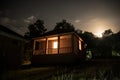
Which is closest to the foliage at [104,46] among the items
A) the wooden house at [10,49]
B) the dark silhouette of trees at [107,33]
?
the dark silhouette of trees at [107,33]

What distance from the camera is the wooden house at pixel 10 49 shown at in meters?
12.2

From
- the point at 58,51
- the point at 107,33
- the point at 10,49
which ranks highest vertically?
the point at 107,33

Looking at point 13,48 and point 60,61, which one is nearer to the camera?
point 13,48

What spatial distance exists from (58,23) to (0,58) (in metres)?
28.8

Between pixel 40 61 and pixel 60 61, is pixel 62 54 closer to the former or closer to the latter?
pixel 60 61

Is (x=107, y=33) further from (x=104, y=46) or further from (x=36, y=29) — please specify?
(x=36, y=29)

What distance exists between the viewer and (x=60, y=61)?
1567 centimetres

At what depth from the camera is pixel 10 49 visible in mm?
13125

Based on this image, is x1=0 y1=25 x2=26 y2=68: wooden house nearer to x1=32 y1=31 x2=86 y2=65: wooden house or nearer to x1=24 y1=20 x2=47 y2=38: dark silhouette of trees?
x1=32 y1=31 x2=86 y2=65: wooden house

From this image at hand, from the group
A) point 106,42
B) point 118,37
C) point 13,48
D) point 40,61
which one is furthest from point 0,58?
point 118,37

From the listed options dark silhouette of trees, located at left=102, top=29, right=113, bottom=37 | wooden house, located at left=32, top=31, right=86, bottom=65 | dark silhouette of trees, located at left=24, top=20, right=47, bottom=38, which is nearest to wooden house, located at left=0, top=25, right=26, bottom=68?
wooden house, located at left=32, top=31, right=86, bottom=65

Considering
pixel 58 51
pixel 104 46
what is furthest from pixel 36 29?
pixel 58 51

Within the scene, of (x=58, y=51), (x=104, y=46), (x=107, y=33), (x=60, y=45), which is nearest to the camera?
(x=58, y=51)

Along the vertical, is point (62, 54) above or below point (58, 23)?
below
